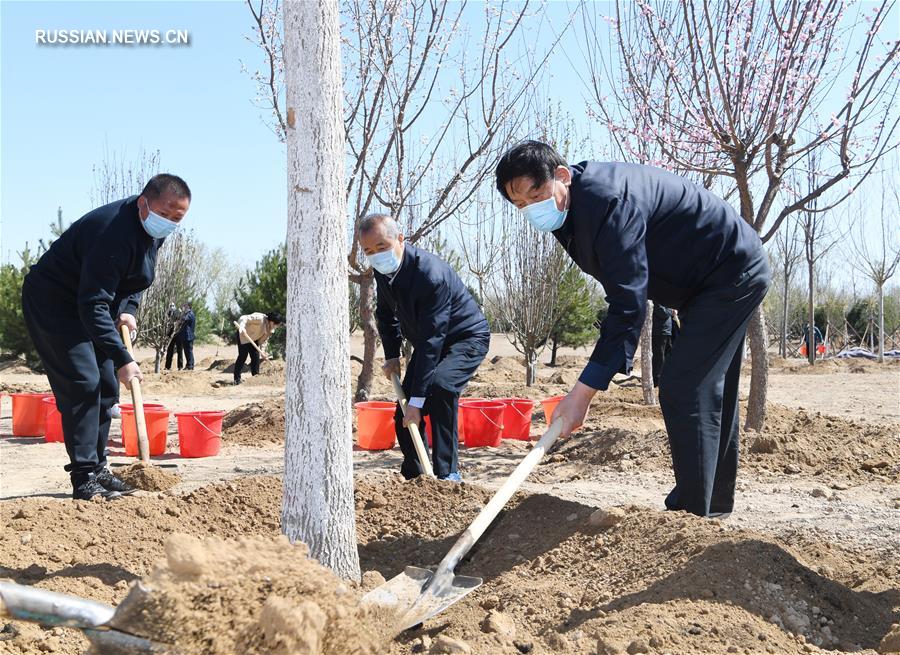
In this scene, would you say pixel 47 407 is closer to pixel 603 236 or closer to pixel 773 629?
pixel 603 236

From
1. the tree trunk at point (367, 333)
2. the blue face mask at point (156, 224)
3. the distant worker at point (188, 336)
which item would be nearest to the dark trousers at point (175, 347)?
the distant worker at point (188, 336)

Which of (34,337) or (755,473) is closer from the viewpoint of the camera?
(34,337)

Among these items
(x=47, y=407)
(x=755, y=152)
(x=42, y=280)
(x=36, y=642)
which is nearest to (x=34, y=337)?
(x=42, y=280)

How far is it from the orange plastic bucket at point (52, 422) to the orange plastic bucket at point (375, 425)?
8.98 ft

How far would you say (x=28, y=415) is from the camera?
7434 millimetres

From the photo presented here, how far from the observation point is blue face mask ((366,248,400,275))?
168 inches

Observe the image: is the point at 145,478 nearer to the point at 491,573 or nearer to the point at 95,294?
the point at 95,294

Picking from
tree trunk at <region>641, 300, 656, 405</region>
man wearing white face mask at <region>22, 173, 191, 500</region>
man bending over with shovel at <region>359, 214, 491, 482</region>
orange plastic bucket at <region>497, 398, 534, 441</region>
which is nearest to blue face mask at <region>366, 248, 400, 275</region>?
man bending over with shovel at <region>359, 214, 491, 482</region>

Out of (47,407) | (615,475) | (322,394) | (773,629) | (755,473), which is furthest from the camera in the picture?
(47,407)

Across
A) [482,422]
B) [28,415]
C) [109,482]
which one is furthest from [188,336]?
[109,482]

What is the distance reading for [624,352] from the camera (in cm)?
285

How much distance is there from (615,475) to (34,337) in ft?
12.8

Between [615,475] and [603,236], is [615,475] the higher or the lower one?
the lower one

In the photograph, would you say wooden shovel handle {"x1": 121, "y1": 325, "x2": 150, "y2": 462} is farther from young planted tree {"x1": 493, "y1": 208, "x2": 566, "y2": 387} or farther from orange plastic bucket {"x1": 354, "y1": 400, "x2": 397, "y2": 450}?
young planted tree {"x1": 493, "y1": 208, "x2": 566, "y2": 387}
